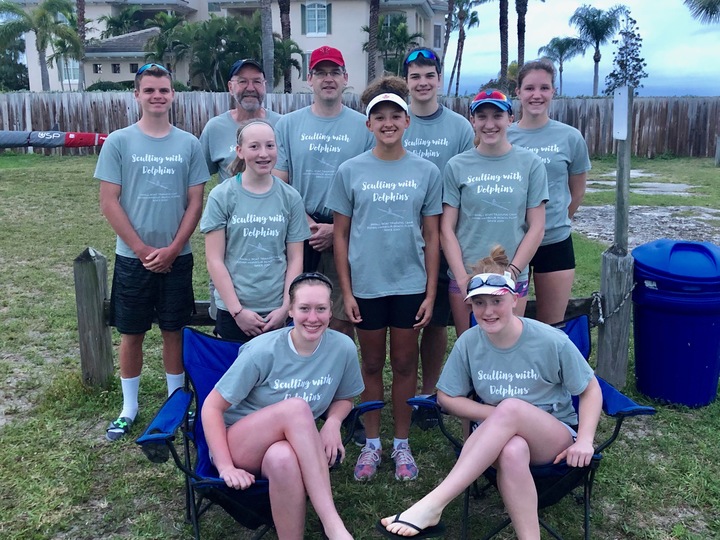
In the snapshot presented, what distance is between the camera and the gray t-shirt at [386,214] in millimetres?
3404

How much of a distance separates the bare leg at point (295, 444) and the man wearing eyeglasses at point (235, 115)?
1.78m

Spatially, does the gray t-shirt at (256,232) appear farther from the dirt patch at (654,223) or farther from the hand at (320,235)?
the dirt patch at (654,223)

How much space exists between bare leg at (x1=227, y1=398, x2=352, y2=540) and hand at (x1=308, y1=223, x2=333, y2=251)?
4.08 ft

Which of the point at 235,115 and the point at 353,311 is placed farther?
the point at 235,115

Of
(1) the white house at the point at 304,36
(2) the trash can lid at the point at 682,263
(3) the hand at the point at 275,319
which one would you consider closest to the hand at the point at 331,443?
(3) the hand at the point at 275,319

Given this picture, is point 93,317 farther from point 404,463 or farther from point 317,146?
point 404,463

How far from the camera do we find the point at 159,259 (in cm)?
380

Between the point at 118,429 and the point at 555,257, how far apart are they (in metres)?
2.80

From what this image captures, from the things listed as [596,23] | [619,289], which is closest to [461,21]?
[596,23]

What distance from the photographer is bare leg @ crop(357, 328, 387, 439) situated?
3.59 meters

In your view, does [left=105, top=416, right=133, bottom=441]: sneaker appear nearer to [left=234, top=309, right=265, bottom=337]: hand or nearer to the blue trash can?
[left=234, top=309, right=265, bottom=337]: hand

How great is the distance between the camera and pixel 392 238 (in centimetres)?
343

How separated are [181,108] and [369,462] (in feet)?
57.3

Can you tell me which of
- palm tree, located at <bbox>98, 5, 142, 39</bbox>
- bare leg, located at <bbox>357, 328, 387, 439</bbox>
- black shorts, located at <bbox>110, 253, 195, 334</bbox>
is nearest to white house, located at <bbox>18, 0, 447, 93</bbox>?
palm tree, located at <bbox>98, 5, 142, 39</bbox>
